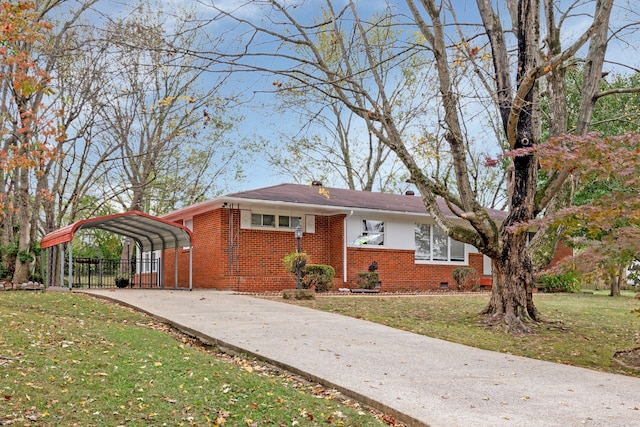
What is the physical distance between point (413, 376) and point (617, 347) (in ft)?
17.4

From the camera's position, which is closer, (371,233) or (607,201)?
(607,201)

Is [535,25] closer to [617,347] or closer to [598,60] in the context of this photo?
[598,60]

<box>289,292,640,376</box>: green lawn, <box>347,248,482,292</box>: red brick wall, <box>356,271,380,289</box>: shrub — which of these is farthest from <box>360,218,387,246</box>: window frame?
<box>289,292,640,376</box>: green lawn

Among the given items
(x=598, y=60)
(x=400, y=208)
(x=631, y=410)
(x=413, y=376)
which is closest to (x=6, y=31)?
(x=413, y=376)

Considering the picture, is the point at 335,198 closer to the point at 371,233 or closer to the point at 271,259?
the point at 371,233

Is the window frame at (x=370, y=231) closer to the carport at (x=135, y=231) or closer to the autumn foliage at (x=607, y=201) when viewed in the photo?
the carport at (x=135, y=231)

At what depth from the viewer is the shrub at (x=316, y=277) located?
807 inches

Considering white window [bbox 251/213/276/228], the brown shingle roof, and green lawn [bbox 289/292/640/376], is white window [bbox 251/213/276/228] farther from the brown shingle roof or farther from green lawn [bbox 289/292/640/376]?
green lawn [bbox 289/292/640/376]

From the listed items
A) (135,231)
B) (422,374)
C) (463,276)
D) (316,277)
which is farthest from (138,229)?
(422,374)

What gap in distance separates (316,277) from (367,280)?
2.57 meters

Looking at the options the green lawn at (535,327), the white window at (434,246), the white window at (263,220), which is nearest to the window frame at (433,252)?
the white window at (434,246)

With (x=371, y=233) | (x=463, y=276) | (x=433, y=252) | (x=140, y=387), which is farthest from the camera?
(x=433, y=252)

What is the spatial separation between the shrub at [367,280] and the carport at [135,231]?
6.12 m

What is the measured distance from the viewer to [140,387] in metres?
6.48
